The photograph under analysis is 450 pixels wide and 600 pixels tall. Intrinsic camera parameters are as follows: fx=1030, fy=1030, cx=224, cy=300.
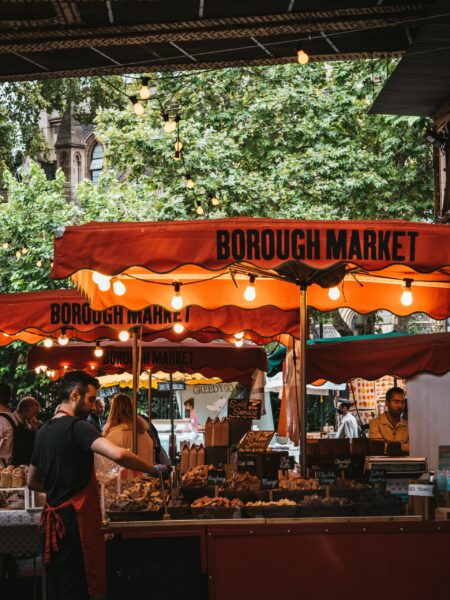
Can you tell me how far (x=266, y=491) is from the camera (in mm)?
7852

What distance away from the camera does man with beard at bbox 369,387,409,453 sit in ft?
44.2

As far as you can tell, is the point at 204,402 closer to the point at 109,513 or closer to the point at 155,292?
the point at 155,292

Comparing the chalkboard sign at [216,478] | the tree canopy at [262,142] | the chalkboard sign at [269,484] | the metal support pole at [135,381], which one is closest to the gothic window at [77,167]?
the tree canopy at [262,142]

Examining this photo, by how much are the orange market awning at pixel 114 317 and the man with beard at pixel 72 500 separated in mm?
4012

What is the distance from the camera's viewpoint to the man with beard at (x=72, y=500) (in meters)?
6.48

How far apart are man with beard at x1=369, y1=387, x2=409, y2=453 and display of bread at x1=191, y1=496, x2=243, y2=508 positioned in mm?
6079

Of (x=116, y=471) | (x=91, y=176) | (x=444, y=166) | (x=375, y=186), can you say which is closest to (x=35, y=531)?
A: (x=116, y=471)

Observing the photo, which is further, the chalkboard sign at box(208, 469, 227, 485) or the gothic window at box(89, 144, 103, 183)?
the gothic window at box(89, 144, 103, 183)

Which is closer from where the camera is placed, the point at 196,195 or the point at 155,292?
the point at 155,292

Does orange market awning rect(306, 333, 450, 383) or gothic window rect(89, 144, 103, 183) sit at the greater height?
gothic window rect(89, 144, 103, 183)

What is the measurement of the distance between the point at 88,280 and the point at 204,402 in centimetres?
2384

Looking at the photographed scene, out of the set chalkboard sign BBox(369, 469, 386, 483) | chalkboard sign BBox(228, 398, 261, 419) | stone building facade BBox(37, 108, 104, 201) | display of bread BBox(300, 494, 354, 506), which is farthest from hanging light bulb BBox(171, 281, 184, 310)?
stone building facade BBox(37, 108, 104, 201)

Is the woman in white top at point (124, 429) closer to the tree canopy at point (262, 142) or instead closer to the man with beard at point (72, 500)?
the man with beard at point (72, 500)

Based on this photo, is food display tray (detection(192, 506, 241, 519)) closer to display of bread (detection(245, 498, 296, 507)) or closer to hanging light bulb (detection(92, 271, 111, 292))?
display of bread (detection(245, 498, 296, 507))
